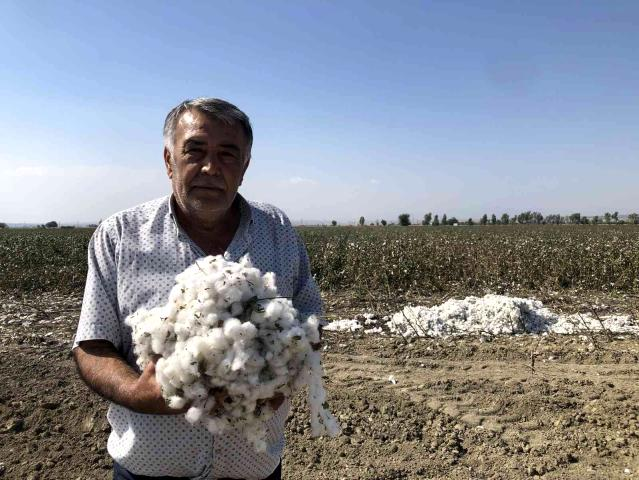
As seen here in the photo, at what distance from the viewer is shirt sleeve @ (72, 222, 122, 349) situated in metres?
1.91

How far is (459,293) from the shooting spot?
11680 mm

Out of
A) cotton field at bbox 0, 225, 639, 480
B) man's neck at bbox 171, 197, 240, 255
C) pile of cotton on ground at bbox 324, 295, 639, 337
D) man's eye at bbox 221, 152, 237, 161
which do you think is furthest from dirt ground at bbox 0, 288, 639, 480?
man's eye at bbox 221, 152, 237, 161

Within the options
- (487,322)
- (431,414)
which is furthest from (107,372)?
(487,322)

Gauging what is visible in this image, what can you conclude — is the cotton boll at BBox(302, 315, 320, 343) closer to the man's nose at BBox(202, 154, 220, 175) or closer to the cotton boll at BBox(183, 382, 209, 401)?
the cotton boll at BBox(183, 382, 209, 401)

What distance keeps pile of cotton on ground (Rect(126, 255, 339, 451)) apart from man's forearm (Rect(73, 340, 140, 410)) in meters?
0.11

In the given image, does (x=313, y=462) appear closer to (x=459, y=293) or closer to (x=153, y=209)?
(x=153, y=209)

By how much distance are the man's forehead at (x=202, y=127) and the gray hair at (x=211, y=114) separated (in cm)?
1

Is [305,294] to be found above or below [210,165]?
below

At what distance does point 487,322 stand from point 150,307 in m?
7.01

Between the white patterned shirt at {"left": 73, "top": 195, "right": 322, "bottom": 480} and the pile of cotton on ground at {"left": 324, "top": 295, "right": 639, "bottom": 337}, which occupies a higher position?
the white patterned shirt at {"left": 73, "top": 195, "right": 322, "bottom": 480}

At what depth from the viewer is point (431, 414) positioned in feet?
16.3

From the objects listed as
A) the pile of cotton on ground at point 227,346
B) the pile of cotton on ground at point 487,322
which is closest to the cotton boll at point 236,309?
the pile of cotton on ground at point 227,346

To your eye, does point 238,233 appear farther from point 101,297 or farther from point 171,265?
point 101,297

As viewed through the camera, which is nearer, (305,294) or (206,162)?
(206,162)
